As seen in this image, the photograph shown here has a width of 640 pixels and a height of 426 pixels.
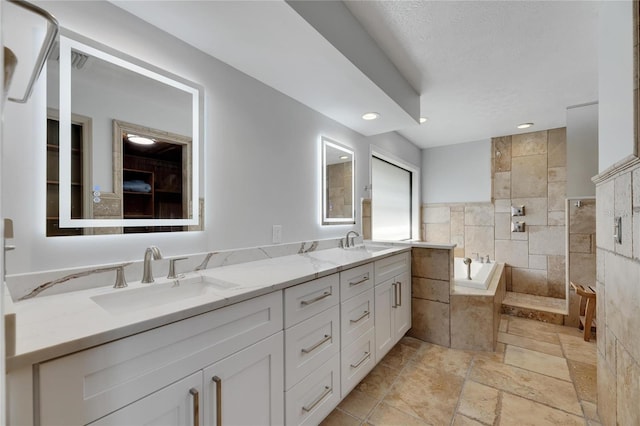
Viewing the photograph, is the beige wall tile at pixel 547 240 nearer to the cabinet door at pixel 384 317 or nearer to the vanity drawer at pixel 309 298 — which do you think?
the cabinet door at pixel 384 317

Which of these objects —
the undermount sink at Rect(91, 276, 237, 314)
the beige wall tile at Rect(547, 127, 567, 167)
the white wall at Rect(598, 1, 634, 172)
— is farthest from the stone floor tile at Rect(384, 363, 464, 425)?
the beige wall tile at Rect(547, 127, 567, 167)

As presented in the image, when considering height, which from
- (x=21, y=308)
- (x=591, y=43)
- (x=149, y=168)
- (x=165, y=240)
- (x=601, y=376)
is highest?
(x=591, y=43)

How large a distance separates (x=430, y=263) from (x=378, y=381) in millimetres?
1117

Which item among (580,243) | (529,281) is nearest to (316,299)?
(580,243)

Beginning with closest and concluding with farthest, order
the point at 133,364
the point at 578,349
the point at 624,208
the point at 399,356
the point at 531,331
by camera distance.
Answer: the point at 133,364 < the point at 624,208 < the point at 399,356 < the point at 578,349 < the point at 531,331

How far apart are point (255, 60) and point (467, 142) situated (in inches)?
145

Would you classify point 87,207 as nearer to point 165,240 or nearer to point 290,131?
point 165,240

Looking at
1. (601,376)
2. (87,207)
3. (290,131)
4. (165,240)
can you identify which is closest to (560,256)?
(601,376)

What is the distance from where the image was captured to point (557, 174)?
354 centimetres

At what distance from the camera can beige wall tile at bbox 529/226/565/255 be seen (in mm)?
3512

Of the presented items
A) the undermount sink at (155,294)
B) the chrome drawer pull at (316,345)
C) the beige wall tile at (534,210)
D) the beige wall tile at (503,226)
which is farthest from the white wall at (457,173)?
the undermount sink at (155,294)

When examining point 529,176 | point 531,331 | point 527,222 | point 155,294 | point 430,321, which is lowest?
point 531,331

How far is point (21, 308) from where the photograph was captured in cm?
88

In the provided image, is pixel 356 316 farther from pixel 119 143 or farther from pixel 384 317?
pixel 119 143
